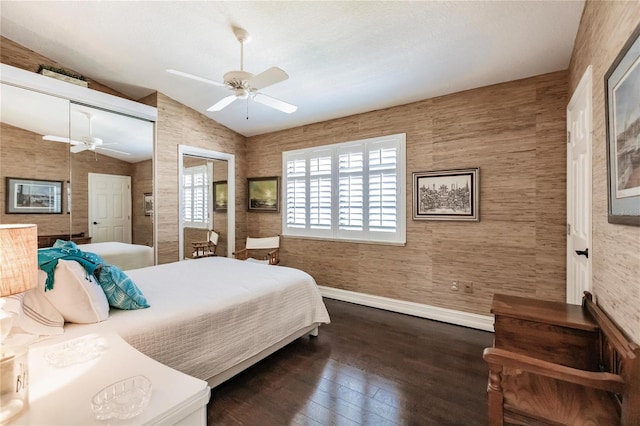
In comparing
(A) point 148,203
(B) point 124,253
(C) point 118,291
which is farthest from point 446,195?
(B) point 124,253

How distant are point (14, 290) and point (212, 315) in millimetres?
1164

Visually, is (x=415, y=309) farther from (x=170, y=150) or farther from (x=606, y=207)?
(x=170, y=150)

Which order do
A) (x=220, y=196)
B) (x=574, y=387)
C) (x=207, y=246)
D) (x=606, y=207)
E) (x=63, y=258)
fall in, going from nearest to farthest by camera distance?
(x=574, y=387), (x=606, y=207), (x=63, y=258), (x=207, y=246), (x=220, y=196)

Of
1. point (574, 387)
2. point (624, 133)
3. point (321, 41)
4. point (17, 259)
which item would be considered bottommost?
point (574, 387)

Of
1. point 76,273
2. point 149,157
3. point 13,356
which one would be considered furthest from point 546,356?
point 149,157

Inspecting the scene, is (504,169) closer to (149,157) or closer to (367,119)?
(367,119)

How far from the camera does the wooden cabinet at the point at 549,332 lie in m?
1.56

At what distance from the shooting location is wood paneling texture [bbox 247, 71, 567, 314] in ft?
9.59

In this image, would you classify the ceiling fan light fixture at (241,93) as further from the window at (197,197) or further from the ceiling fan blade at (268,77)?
the window at (197,197)

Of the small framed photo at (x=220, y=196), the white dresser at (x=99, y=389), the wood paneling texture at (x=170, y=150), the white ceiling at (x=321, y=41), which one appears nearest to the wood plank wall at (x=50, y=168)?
the wood paneling texture at (x=170, y=150)

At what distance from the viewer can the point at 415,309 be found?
3699 mm

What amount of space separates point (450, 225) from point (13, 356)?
3.62m

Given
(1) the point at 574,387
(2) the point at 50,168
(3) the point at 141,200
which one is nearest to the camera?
(1) the point at 574,387

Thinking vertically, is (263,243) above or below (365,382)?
above
